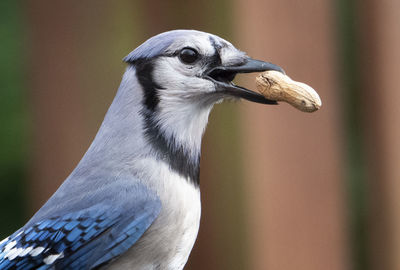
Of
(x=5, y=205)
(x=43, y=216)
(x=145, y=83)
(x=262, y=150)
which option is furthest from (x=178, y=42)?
(x=5, y=205)

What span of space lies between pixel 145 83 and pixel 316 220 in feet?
2.41

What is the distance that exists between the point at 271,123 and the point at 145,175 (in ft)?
2.11

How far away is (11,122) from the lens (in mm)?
2402

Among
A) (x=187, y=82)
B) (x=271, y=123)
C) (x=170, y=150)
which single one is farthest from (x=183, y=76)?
(x=271, y=123)

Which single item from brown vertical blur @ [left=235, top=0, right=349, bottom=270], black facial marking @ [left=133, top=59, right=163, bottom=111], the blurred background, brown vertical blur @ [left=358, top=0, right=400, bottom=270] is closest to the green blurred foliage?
the blurred background

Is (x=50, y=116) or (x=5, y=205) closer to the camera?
(x=50, y=116)

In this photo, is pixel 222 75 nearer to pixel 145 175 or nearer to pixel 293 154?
pixel 145 175

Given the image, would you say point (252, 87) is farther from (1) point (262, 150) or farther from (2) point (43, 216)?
(2) point (43, 216)

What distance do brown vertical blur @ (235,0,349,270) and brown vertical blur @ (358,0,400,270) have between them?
0.15 metres

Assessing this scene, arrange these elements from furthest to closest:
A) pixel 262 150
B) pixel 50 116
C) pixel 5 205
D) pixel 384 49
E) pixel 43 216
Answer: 1. pixel 5 205
2. pixel 50 116
3. pixel 384 49
4. pixel 262 150
5. pixel 43 216

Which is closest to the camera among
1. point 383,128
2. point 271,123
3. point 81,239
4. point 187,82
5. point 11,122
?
point 81,239

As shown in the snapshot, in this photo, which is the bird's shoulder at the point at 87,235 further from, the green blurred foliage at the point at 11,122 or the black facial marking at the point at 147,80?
the green blurred foliage at the point at 11,122

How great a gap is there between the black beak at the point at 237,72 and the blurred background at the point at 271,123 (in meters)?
0.42

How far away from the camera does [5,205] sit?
7.77ft
